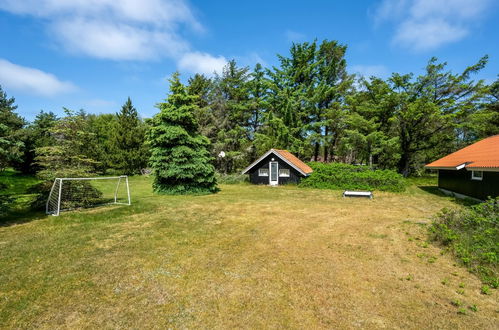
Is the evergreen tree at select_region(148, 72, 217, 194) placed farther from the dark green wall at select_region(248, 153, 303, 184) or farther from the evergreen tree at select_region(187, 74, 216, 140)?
the evergreen tree at select_region(187, 74, 216, 140)

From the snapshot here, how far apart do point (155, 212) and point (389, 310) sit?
10.1 m

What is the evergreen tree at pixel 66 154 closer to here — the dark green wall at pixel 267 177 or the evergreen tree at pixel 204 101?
the dark green wall at pixel 267 177

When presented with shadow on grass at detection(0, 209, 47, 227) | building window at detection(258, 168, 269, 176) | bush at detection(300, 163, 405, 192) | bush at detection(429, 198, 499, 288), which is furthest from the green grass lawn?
building window at detection(258, 168, 269, 176)

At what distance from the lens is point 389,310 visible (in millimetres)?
4133

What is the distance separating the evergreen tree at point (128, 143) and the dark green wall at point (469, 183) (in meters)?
34.1

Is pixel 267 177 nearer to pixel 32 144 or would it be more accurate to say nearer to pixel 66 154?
pixel 66 154

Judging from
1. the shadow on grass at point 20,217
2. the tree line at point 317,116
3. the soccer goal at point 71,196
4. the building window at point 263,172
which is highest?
the tree line at point 317,116

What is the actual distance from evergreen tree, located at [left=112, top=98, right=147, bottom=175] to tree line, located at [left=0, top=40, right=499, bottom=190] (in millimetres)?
127

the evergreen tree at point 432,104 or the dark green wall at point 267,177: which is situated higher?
the evergreen tree at point 432,104

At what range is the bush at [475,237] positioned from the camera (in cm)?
547

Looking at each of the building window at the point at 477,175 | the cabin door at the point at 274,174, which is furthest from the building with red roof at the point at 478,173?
the cabin door at the point at 274,174

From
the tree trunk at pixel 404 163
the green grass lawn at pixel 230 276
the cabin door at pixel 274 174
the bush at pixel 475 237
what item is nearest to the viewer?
the green grass lawn at pixel 230 276

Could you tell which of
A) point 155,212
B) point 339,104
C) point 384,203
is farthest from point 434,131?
point 155,212

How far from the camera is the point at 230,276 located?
5305 mm
